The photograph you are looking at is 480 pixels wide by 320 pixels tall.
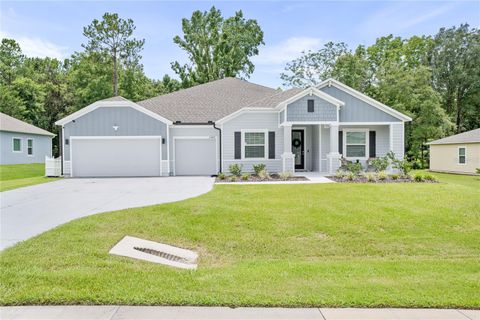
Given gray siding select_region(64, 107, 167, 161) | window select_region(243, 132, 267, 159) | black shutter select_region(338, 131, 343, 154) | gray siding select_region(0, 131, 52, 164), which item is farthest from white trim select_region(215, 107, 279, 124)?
gray siding select_region(0, 131, 52, 164)

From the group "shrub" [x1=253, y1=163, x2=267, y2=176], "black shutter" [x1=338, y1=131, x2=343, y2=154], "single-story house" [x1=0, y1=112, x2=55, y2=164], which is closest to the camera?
"shrub" [x1=253, y1=163, x2=267, y2=176]

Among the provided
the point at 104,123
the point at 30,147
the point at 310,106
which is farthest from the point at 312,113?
the point at 30,147

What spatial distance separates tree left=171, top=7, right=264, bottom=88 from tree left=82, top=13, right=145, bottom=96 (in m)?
4.63

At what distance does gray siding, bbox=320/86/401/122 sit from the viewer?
16.7 meters

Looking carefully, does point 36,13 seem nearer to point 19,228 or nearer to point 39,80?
point 19,228

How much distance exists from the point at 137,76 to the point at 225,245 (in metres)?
30.6

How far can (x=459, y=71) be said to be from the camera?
3581 cm

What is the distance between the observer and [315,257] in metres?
6.11

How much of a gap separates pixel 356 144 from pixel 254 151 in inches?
212

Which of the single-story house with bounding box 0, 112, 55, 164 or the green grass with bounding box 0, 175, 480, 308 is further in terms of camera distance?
the single-story house with bounding box 0, 112, 55, 164

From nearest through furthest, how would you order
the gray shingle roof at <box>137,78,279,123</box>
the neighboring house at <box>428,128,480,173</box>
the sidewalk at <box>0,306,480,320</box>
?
the sidewalk at <box>0,306,480,320</box>
the gray shingle roof at <box>137,78,279,123</box>
the neighboring house at <box>428,128,480,173</box>

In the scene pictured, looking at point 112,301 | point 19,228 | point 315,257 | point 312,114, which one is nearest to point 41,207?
point 19,228

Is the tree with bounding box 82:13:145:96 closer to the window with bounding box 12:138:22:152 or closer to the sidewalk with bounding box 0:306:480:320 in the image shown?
the window with bounding box 12:138:22:152

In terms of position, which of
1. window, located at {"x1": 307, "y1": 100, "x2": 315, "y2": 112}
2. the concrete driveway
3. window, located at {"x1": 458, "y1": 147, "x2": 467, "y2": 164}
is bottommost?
the concrete driveway
